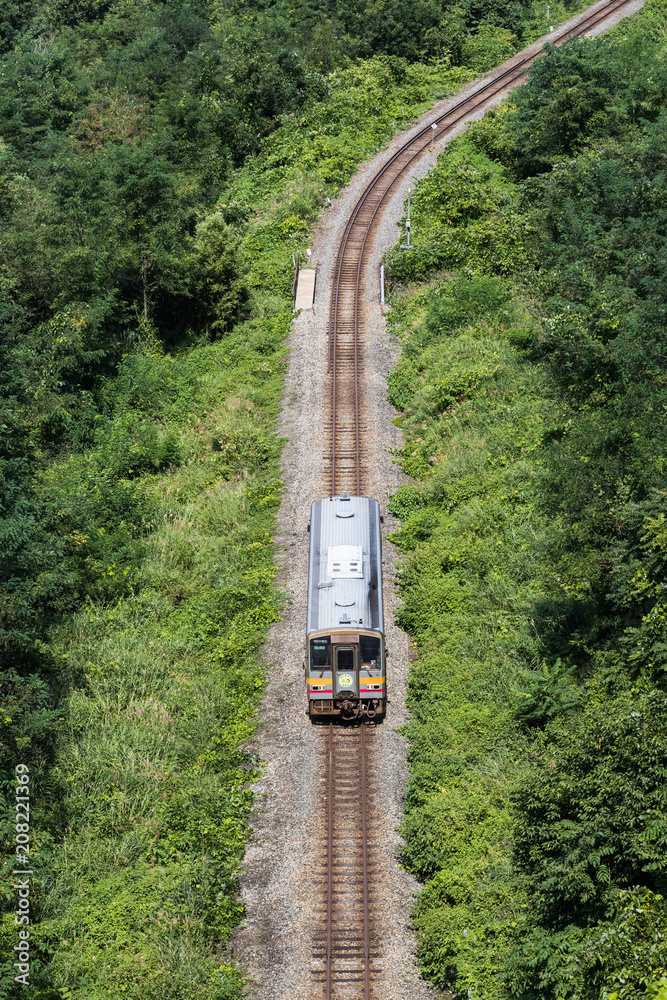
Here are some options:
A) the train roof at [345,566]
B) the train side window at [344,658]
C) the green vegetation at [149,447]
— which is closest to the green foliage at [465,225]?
the green vegetation at [149,447]

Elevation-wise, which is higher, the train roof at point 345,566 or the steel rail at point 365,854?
the train roof at point 345,566

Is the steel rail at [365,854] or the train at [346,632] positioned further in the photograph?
the train at [346,632]

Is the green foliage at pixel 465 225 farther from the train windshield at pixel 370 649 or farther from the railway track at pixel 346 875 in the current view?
the railway track at pixel 346 875

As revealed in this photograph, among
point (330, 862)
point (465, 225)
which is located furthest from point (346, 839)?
point (465, 225)

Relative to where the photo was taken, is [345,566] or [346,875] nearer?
[346,875]

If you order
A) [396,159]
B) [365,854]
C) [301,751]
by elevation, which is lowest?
[365,854]

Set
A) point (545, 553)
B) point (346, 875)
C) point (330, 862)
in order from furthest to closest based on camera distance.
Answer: point (545, 553) → point (330, 862) → point (346, 875)

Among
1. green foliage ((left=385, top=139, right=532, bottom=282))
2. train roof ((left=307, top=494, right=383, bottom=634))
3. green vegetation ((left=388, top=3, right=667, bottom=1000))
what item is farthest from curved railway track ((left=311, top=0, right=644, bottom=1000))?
green foliage ((left=385, top=139, right=532, bottom=282))

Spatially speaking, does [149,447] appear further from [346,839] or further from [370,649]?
[346,839]
